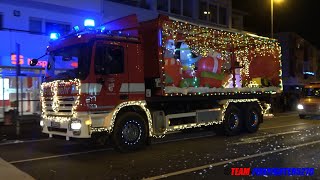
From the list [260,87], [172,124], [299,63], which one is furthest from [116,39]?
[299,63]

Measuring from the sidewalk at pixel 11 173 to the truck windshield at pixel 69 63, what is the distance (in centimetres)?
278

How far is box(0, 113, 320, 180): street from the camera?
8.86 m

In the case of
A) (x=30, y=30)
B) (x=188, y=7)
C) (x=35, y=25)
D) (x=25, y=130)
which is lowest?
(x=25, y=130)

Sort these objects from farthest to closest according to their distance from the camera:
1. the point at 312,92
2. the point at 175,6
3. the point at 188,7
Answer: the point at 188,7 → the point at 175,6 → the point at 312,92

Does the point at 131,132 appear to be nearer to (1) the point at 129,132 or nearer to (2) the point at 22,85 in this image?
(1) the point at 129,132

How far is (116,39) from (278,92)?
9.21 m

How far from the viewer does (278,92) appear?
1798 centimetres

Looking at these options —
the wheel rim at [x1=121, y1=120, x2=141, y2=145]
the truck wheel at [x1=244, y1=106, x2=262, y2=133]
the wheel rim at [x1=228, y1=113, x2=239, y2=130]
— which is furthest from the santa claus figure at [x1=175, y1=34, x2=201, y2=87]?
the truck wheel at [x1=244, y1=106, x2=262, y2=133]

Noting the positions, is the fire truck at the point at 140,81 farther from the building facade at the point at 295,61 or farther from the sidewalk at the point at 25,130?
the building facade at the point at 295,61

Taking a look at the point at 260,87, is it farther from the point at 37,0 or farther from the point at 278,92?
the point at 37,0

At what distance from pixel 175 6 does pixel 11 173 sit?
25809 mm

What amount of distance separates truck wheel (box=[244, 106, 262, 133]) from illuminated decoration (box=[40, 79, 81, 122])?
752 centimetres

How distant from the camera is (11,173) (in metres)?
8.84

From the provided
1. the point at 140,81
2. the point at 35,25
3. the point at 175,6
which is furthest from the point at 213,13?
the point at 140,81
